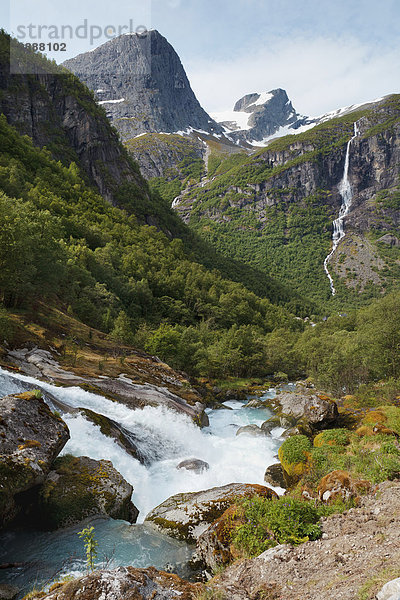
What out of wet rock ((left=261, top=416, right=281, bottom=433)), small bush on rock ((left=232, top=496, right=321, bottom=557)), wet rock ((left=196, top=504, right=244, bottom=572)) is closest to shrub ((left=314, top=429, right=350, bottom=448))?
wet rock ((left=261, top=416, right=281, bottom=433))

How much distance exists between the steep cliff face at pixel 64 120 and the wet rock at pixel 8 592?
4339 inches

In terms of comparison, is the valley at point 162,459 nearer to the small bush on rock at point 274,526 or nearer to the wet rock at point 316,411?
the small bush on rock at point 274,526

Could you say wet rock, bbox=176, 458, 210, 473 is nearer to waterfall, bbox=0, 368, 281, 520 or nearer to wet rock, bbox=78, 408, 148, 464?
waterfall, bbox=0, 368, 281, 520

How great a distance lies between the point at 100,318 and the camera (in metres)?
38.9

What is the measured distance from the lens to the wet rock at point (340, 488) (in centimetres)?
1059

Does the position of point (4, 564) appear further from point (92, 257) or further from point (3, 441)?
point (92, 257)

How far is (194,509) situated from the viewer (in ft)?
38.0

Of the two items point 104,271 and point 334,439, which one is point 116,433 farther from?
point 104,271

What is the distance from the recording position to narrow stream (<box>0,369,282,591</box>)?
8762mm

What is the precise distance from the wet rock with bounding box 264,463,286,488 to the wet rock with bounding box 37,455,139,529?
7.20 metres

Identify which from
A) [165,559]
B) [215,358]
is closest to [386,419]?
[165,559]

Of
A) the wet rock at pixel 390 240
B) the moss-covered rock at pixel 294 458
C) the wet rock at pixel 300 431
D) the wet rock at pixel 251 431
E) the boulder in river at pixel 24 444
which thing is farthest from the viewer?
the wet rock at pixel 390 240

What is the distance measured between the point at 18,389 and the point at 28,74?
124 meters

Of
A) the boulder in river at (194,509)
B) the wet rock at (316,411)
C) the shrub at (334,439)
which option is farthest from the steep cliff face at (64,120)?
the boulder in river at (194,509)
